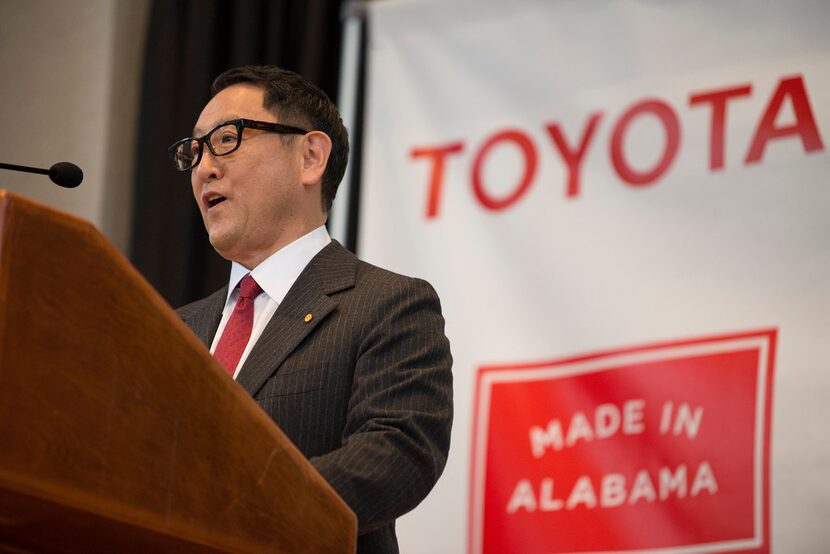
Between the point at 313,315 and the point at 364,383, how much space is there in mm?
206

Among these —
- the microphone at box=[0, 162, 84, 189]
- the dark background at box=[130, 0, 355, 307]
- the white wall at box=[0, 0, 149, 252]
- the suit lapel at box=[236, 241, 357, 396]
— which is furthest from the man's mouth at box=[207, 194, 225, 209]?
the white wall at box=[0, 0, 149, 252]

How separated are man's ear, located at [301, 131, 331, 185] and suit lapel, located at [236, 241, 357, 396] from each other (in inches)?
8.6

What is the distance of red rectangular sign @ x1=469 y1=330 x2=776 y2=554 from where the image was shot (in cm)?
273

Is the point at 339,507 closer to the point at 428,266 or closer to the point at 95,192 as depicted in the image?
the point at 428,266

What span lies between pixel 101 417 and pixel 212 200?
1234 millimetres

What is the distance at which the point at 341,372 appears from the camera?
6.28 feet

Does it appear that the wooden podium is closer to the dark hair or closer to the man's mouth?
the man's mouth

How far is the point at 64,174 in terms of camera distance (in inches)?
68.1

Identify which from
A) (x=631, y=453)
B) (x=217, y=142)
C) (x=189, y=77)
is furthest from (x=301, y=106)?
(x=189, y=77)

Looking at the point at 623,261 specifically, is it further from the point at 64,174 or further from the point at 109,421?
the point at 109,421

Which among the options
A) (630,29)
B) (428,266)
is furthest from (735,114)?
(428,266)

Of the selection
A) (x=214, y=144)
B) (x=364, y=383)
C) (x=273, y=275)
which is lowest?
(x=364, y=383)

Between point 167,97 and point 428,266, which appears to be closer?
point 428,266

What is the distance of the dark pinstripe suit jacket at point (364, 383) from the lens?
1.67 metres
